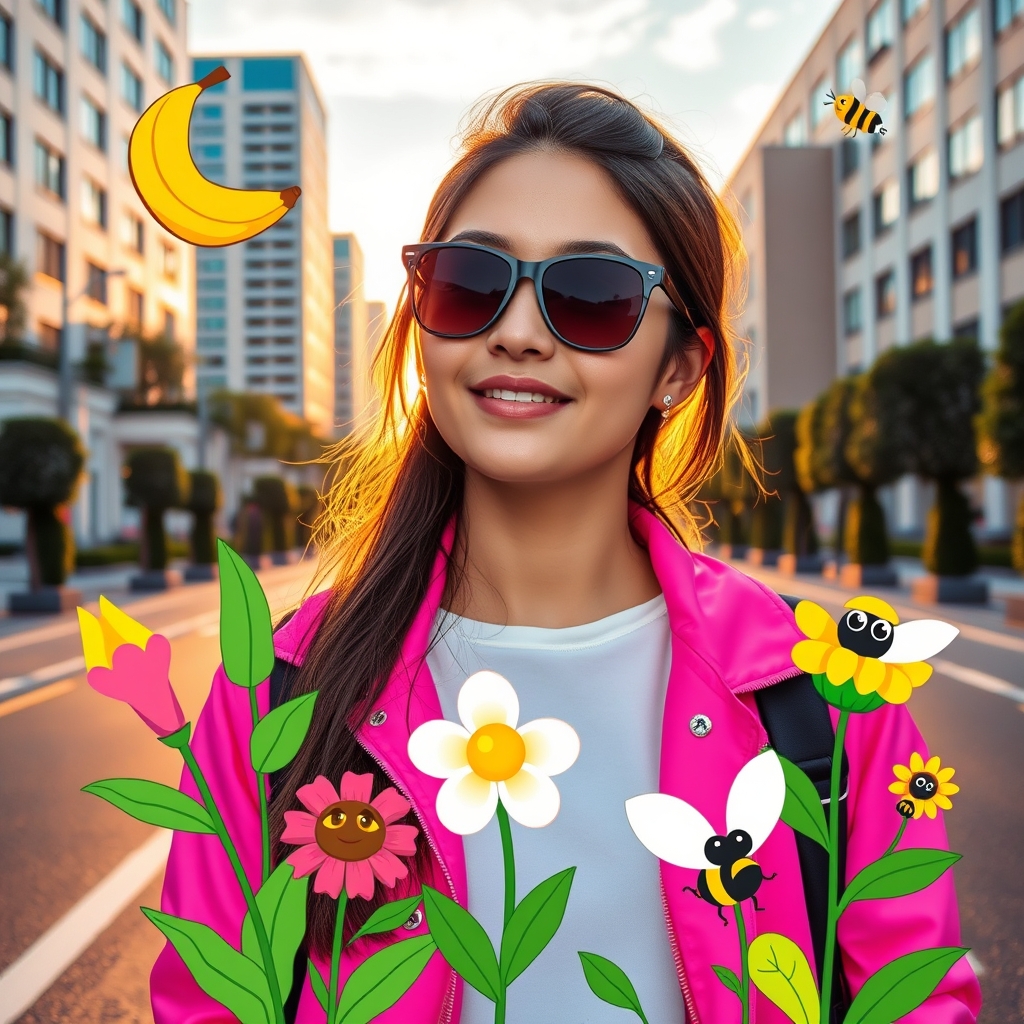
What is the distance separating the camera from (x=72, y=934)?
3.84 metres

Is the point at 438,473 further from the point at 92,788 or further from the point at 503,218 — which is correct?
the point at 92,788

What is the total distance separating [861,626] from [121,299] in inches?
1895

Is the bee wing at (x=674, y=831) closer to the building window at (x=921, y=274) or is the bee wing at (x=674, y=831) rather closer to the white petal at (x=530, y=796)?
the white petal at (x=530, y=796)

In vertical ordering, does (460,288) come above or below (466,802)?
above

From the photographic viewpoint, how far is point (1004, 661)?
408 inches

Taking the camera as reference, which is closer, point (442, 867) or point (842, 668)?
point (842, 668)

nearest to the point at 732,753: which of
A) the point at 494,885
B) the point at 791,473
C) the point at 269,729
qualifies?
the point at 494,885

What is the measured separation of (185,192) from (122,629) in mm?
217

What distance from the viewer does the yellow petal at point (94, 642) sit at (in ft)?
1.60

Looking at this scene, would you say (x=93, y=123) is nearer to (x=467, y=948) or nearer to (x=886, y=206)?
(x=886, y=206)

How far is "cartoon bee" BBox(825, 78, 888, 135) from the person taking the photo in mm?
561

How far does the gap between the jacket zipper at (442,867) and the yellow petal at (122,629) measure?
0.60m

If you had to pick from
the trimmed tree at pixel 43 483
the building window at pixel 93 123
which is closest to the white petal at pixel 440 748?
the trimmed tree at pixel 43 483

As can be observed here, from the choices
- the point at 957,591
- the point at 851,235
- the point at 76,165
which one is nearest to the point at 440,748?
the point at 957,591
